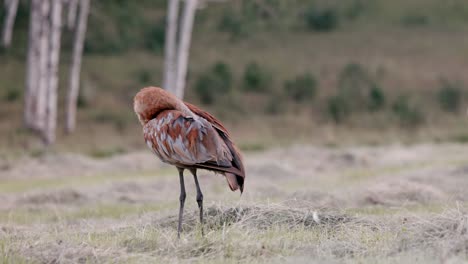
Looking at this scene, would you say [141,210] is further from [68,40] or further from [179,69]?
[68,40]

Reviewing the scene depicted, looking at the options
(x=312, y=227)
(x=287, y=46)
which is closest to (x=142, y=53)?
(x=287, y=46)

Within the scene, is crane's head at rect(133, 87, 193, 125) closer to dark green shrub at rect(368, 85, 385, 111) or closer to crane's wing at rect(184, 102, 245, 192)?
crane's wing at rect(184, 102, 245, 192)

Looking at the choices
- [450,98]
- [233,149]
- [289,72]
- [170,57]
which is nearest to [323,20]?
[289,72]

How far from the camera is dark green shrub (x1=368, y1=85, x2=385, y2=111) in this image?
3456 cm

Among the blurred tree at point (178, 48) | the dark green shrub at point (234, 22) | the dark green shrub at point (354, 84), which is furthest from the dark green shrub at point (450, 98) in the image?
the blurred tree at point (178, 48)

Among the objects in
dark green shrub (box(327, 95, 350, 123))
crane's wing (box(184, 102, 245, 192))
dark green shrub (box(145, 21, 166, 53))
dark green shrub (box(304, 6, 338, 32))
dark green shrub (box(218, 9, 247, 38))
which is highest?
dark green shrub (box(304, 6, 338, 32))

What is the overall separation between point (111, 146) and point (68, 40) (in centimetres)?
1670

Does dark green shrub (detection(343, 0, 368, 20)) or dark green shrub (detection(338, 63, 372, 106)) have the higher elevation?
dark green shrub (detection(343, 0, 368, 20))

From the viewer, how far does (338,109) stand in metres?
33.3

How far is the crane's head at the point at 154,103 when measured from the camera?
331 inches

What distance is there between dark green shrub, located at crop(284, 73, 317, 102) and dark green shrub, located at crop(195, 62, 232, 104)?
2.35 metres

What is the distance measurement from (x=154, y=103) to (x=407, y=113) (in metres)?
25.2

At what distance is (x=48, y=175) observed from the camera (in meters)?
18.6

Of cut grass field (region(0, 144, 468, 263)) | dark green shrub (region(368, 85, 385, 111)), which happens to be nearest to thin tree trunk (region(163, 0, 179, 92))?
cut grass field (region(0, 144, 468, 263))
